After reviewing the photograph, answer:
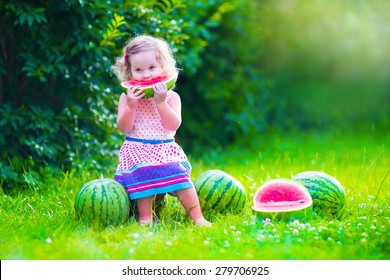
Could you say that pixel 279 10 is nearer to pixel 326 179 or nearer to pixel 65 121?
pixel 65 121

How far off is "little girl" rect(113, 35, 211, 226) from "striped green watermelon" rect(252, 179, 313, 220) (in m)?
0.47

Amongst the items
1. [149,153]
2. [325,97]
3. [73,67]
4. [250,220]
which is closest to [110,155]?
[73,67]

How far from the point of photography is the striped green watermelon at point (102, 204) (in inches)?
174

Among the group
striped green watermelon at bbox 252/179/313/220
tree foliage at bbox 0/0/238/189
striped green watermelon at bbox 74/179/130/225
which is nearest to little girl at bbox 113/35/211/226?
striped green watermelon at bbox 74/179/130/225

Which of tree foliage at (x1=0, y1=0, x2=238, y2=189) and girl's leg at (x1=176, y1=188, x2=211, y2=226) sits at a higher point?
tree foliage at (x1=0, y1=0, x2=238, y2=189)

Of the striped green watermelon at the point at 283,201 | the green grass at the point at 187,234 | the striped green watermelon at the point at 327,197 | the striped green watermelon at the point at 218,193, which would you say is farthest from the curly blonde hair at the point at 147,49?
the striped green watermelon at the point at 327,197

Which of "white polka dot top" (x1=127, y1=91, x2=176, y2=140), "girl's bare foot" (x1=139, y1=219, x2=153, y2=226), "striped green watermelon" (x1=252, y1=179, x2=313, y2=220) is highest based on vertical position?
"white polka dot top" (x1=127, y1=91, x2=176, y2=140)

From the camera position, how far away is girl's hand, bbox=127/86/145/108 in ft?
15.0

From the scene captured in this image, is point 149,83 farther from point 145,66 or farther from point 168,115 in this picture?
point 168,115

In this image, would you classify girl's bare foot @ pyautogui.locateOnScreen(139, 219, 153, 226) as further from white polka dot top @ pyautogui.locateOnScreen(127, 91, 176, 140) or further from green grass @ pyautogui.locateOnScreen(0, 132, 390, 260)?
white polka dot top @ pyautogui.locateOnScreen(127, 91, 176, 140)

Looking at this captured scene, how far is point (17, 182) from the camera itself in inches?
228

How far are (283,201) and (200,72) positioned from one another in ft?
15.0

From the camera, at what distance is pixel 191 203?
4.62 meters

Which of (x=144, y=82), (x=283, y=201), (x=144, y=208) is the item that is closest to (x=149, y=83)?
(x=144, y=82)
